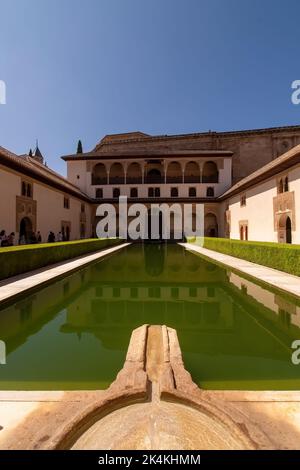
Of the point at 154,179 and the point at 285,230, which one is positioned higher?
the point at 154,179

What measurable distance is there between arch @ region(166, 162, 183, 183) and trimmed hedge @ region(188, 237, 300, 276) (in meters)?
19.8

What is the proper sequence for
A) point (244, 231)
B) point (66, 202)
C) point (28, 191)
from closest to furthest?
point (28, 191) → point (244, 231) → point (66, 202)

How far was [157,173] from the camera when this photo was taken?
3625cm

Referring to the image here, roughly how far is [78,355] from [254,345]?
105 inches

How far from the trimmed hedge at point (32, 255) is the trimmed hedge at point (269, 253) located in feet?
30.5

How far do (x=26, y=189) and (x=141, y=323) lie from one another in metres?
15.8

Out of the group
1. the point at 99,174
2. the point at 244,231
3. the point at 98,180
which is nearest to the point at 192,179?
the point at 98,180

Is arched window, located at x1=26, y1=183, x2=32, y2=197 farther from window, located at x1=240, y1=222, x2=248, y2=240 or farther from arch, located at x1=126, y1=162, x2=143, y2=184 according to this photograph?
arch, located at x1=126, y1=162, x2=143, y2=184

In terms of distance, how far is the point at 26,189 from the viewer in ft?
56.6

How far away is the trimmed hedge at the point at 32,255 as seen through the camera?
8125 millimetres

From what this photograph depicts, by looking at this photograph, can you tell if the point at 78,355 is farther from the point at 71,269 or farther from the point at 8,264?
the point at 71,269

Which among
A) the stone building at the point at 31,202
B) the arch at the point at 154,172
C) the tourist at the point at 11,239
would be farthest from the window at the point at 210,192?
the tourist at the point at 11,239

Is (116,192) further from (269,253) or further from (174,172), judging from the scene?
(269,253)

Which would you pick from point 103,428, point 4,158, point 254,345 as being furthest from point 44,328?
point 4,158
